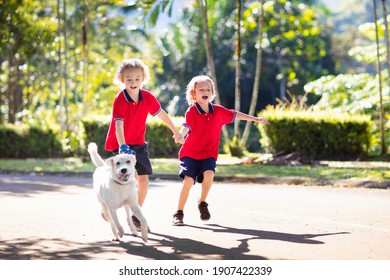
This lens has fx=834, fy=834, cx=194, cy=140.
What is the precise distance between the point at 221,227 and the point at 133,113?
1681 mm

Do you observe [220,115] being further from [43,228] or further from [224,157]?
[224,157]

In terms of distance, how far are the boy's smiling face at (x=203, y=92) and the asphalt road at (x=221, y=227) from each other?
56.9 inches

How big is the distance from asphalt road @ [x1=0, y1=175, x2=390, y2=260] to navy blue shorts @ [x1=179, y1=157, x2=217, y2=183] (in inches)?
23.5

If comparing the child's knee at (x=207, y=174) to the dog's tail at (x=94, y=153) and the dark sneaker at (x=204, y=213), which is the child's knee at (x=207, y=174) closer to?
the dark sneaker at (x=204, y=213)

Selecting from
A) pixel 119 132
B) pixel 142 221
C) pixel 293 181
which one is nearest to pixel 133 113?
pixel 119 132

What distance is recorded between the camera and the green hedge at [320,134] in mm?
21047

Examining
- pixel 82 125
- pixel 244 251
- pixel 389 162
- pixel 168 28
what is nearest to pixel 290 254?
pixel 244 251

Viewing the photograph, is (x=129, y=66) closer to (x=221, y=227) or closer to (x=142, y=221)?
(x=142, y=221)

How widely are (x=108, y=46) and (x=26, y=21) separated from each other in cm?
1539

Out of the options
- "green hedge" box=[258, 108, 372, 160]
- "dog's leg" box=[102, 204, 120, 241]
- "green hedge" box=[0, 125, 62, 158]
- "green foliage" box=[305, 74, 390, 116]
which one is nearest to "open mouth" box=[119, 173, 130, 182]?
"dog's leg" box=[102, 204, 120, 241]

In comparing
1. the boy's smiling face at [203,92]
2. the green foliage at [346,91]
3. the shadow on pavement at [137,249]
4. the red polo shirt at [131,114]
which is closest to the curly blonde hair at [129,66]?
the red polo shirt at [131,114]

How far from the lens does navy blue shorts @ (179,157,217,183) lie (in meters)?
9.52

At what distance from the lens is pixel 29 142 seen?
27969mm

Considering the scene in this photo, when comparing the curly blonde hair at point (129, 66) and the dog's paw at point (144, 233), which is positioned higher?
the curly blonde hair at point (129, 66)
